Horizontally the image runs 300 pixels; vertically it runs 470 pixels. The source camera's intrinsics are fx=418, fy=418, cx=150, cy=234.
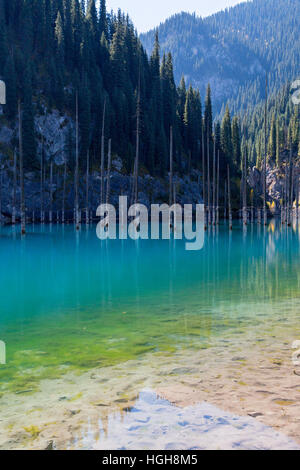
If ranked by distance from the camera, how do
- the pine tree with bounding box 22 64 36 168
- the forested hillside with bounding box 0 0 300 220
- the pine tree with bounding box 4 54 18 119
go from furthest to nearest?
1. the pine tree with bounding box 4 54 18 119
2. the forested hillside with bounding box 0 0 300 220
3. the pine tree with bounding box 22 64 36 168

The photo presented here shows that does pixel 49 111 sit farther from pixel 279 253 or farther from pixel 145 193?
pixel 279 253

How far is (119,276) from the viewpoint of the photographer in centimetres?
1739

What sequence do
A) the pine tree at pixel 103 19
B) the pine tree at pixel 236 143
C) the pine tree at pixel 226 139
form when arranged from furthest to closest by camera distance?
1. the pine tree at pixel 236 143
2. the pine tree at pixel 226 139
3. the pine tree at pixel 103 19

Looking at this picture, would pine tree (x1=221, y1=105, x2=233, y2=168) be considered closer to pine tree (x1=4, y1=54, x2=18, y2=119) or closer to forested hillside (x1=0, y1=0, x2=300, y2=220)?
forested hillside (x1=0, y1=0, x2=300, y2=220)

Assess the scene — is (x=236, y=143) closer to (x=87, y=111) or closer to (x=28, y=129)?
(x=87, y=111)

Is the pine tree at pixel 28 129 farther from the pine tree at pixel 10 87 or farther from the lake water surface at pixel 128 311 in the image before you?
the lake water surface at pixel 128 311

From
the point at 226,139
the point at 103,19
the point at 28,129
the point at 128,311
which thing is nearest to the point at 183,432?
the point at 128,311

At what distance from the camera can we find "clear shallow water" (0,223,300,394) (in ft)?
24.4

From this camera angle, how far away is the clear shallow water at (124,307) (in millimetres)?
7430

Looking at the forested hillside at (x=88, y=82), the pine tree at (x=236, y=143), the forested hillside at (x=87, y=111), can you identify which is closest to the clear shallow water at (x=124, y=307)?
the forested hillside at (x=87, y=111)

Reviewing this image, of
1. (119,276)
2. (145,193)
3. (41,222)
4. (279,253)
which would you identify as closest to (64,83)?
(145,193)

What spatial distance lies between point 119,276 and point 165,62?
101m

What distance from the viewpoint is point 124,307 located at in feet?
37.4

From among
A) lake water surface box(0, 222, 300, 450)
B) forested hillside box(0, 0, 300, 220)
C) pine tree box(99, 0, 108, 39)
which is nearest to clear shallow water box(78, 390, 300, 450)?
lake water surface box(0, 222, 300, 450)
